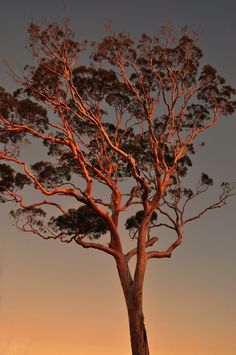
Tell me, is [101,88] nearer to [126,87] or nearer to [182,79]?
[126,87]

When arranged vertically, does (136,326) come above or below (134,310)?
below

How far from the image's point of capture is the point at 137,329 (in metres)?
15.6

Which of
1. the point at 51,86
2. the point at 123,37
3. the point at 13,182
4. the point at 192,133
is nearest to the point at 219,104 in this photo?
the point at 192,133

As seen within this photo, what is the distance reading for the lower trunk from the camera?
1542 cm

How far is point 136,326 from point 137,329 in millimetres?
102

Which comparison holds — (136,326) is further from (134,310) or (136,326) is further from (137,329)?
(134,310)

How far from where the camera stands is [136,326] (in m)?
15.7

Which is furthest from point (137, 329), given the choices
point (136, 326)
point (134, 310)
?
point (134, 310)

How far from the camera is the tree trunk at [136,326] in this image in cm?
1544

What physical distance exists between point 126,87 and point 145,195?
531 cm

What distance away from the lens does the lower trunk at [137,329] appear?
15422 millimetres

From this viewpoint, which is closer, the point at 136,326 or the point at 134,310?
the point at 136,326

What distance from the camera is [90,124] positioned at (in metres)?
20.0

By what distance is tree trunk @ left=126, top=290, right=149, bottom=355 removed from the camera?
1544cm
